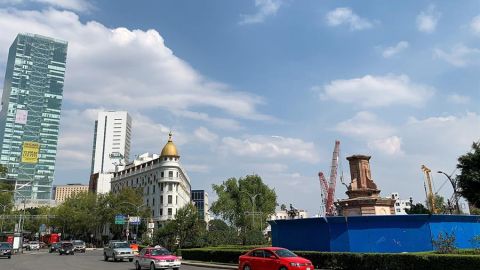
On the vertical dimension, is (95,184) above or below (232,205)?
above

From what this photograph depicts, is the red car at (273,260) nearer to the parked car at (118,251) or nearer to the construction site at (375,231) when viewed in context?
the construction site at (375,231)

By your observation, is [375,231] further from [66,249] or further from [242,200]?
[242,200]

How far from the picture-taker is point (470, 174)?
134 ft

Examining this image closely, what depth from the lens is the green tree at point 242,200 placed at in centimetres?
9956

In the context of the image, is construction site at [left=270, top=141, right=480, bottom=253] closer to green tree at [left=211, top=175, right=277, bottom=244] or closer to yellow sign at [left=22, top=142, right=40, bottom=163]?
green tree at [left=211, top=175, right=277, bottom=244]

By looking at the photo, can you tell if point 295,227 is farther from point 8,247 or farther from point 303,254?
point 8,247

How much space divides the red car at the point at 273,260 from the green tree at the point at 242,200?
2994 inches

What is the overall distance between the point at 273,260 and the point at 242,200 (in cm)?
8111

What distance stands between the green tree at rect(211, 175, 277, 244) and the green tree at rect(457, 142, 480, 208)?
59.2 m

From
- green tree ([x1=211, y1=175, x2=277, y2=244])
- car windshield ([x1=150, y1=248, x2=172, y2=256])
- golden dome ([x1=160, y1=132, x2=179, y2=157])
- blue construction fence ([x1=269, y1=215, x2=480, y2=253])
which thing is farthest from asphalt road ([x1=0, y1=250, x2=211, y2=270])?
golden dome ([x1=160, y1=132, x2=179, y2=157])

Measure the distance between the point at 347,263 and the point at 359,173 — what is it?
21.2 m

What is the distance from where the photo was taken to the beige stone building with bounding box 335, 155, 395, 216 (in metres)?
39.5

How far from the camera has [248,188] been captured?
103m

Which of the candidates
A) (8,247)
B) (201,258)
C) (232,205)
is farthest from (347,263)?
(232,205)
